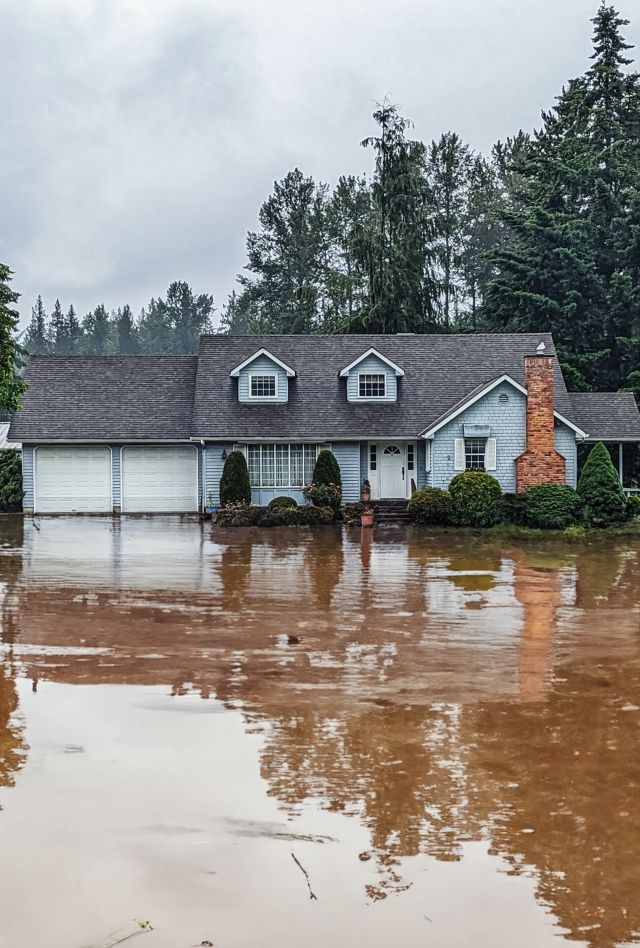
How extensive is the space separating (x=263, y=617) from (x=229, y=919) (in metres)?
8.35

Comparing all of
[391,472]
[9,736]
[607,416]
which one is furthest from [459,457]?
[9,736]

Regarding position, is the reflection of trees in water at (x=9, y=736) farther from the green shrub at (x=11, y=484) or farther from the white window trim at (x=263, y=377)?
the green shrub at (x=11, y=484)

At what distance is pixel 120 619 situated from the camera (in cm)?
1372

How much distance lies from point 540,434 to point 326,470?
7088 millimetres

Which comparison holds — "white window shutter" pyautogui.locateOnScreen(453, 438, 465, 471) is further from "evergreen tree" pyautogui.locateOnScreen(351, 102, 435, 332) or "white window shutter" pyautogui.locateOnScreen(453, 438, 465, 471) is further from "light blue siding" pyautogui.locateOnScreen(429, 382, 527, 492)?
"evergreen tree" pyautogui.locateOnScreen(351, 102, 435, 332)

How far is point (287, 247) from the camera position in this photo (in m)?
62.2

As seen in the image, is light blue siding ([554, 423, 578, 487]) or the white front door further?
the white front door

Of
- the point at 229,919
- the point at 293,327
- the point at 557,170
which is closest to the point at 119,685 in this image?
the point at 229,919

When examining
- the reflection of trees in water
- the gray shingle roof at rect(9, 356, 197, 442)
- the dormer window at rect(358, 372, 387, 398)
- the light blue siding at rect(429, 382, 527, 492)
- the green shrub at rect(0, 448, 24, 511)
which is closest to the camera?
the reflection of trees in water

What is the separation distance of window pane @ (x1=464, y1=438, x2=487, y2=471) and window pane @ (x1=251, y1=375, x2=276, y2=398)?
23.4 feet

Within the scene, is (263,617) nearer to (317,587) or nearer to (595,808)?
(317,587)

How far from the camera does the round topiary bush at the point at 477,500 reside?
91.4 feet

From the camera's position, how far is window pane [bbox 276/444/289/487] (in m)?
32.0

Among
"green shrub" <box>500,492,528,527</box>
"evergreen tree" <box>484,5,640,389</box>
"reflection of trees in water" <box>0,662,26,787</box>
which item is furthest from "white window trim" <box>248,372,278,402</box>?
"reflection of trees in water" <box>0,662,26,787</box>
